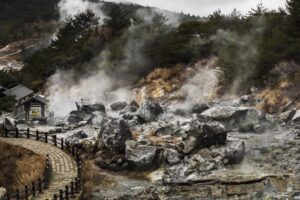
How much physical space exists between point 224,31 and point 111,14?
825 inches

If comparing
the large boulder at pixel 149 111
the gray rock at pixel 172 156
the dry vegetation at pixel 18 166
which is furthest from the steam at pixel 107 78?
the gray rock at pixel 172 156

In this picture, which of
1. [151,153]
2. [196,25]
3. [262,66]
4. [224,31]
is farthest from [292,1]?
[151,153]

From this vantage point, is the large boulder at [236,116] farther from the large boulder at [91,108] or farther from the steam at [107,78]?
the steam at [107,78]

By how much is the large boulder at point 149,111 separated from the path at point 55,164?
896 cm

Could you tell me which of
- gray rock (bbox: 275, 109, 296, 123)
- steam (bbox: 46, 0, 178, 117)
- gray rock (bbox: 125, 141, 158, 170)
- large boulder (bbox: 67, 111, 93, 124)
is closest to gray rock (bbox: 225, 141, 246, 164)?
gray rock (bbox: 125, 141, 158, 170)

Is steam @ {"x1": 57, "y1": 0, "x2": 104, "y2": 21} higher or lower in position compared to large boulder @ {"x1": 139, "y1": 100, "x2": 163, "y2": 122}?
higher

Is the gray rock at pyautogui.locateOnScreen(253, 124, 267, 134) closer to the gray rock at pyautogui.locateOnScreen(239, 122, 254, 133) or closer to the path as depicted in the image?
the gray rock at pyautogui.locateOnScreen(239, 122, 254, 133)

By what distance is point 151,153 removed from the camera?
2522 cm

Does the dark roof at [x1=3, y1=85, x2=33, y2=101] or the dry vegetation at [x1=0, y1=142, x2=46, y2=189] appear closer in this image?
the dry vegetation at [x1=0, y1=142, x2=46, y2=189]

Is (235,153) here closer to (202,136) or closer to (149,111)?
(202,136)

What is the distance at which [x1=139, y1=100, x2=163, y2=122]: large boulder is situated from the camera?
36375 millimetres

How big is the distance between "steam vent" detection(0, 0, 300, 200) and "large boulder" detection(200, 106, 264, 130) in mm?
70

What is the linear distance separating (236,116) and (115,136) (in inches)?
342

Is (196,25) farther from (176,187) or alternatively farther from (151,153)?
(176,187)
